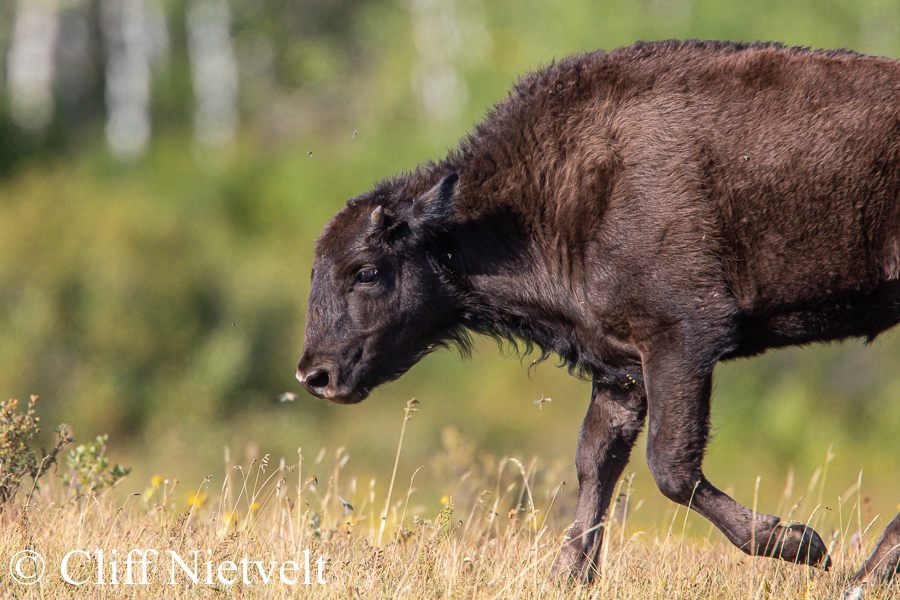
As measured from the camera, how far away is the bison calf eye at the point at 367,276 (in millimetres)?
5336

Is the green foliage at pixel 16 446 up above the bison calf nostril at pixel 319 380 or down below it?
below

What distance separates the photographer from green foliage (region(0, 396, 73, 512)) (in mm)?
5223

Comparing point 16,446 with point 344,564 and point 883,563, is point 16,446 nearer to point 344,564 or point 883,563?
point 344,564

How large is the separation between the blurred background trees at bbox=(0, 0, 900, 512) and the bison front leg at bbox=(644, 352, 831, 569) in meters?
14.2

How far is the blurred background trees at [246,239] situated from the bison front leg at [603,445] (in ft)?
44.7

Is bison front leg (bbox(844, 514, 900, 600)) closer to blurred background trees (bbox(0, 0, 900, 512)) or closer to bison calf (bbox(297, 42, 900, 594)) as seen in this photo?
bison calf (bbox(297, 42, 900, 594))

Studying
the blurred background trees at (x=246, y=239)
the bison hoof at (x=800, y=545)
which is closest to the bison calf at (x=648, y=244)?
the bison hoof at (x=800, y=545)

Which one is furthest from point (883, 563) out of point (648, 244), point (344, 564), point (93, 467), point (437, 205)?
point (93, 467)

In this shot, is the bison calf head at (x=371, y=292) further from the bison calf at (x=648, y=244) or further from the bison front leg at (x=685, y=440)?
the bison front leg at (x=685, y=440)

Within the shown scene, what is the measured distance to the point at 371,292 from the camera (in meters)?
5.34

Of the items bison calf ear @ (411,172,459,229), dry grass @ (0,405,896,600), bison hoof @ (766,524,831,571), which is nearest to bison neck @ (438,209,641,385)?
bison calf ear @ (411,172,459,229)

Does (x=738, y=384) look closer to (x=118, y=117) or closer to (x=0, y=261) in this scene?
(x=0, y=261)

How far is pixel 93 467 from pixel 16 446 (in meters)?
0.45

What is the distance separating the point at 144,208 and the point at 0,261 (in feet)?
11.0
